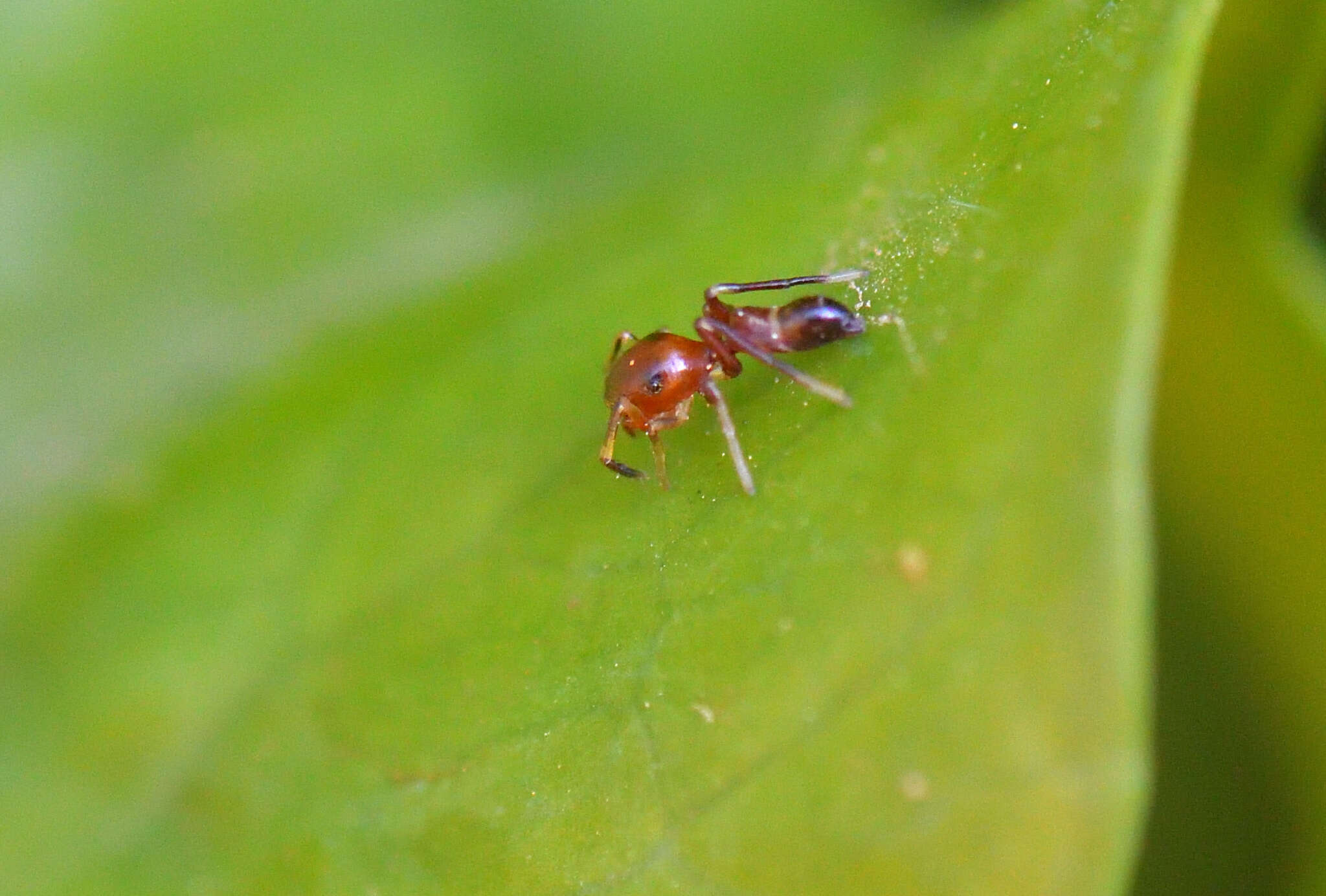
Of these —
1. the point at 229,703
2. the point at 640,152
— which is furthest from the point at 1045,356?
the point at 640,152

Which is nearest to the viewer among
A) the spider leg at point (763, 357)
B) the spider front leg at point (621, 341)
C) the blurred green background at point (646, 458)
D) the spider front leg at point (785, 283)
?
the blurred green background at point (646, 458)

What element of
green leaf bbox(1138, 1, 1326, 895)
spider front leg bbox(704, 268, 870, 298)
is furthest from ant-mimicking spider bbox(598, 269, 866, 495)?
green leaf bbox(1138, 1, 1326, 895)

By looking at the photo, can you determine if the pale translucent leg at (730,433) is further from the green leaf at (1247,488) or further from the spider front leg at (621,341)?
the green leaf at (1247,488)

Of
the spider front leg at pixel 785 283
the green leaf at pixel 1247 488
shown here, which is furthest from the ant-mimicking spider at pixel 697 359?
the green leaf at pixel 1247 488

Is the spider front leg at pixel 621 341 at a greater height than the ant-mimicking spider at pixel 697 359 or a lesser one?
lesser

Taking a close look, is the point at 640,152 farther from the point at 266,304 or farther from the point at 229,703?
the point at 229,703
